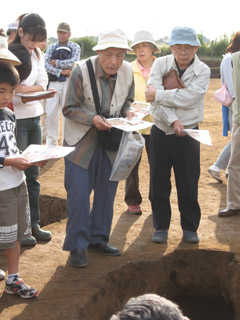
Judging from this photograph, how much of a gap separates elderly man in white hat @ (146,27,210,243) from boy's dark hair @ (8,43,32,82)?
3.42 ft

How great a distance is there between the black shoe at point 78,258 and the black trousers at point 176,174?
90 centimetres

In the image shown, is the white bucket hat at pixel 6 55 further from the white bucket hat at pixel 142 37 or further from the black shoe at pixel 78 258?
the white bucket hat at pixel 142 37

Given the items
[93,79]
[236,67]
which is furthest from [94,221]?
[236,67]

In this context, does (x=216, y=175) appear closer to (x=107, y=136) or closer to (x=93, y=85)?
(x=107, y=136)

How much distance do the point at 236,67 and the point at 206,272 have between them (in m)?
2.07

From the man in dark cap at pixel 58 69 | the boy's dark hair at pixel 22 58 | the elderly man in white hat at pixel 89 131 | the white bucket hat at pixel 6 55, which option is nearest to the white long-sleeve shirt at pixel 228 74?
the elderly man in white hat at pixel 89 131

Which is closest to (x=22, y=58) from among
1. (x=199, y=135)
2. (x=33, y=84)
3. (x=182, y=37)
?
(x=33, y=84)

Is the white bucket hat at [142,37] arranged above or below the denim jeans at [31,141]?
above

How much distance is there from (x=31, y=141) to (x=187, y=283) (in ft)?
6.48

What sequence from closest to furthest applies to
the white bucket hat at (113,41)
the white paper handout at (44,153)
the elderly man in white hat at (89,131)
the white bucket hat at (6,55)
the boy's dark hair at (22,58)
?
the white paper handout at (44,153), the white bucket hat at (6,55), the white bucket hat at (113,41), the elderly man in white hat at (89,131), the boy's dark hair at (22,58)

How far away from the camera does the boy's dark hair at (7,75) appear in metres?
3.58

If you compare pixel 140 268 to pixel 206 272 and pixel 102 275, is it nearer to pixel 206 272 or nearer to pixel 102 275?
pixel 102 275

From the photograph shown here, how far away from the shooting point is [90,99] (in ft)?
14.1

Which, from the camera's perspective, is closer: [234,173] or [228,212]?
[234,173]
